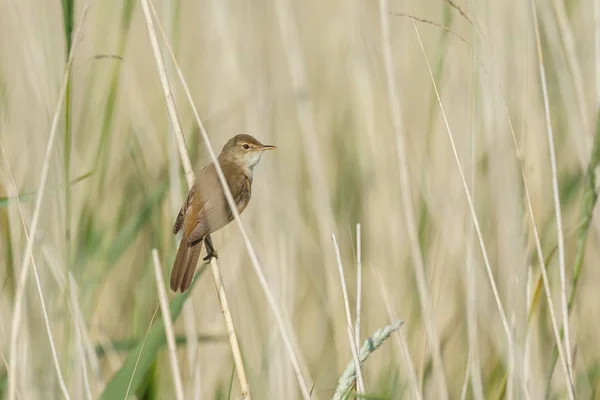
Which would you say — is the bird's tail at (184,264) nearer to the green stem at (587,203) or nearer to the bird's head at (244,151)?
the bird's head at (244,151)

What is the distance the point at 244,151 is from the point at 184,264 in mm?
730

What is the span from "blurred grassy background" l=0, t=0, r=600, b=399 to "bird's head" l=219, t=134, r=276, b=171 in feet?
0.20

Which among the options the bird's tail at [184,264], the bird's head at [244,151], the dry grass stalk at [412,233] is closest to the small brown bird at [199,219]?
the bird's tail at [184,264]

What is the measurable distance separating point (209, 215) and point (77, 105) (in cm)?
132

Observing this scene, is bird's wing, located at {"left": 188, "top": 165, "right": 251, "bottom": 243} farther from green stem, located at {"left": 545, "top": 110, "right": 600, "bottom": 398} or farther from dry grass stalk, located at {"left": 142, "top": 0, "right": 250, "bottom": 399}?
green stem, located at {"left": 545, "top": 110, "right": 600, "bottom": 398}

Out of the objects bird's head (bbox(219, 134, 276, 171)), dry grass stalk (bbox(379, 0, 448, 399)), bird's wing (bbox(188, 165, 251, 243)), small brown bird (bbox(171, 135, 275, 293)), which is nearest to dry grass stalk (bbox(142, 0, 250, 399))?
small brown bird (bbox(171, 135, 275, 293))

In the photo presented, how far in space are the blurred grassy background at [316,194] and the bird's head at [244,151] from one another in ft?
0.20

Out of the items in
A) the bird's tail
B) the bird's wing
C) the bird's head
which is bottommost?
the bird's tail

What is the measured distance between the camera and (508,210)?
7.13 ft

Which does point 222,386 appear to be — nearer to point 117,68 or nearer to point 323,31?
point 117,68

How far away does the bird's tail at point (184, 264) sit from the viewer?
76.2 inches

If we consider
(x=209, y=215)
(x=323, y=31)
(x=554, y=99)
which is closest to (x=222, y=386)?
(x=209, y=215)

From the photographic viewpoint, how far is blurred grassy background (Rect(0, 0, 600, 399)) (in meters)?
1.97

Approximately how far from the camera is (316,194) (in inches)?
96.4
